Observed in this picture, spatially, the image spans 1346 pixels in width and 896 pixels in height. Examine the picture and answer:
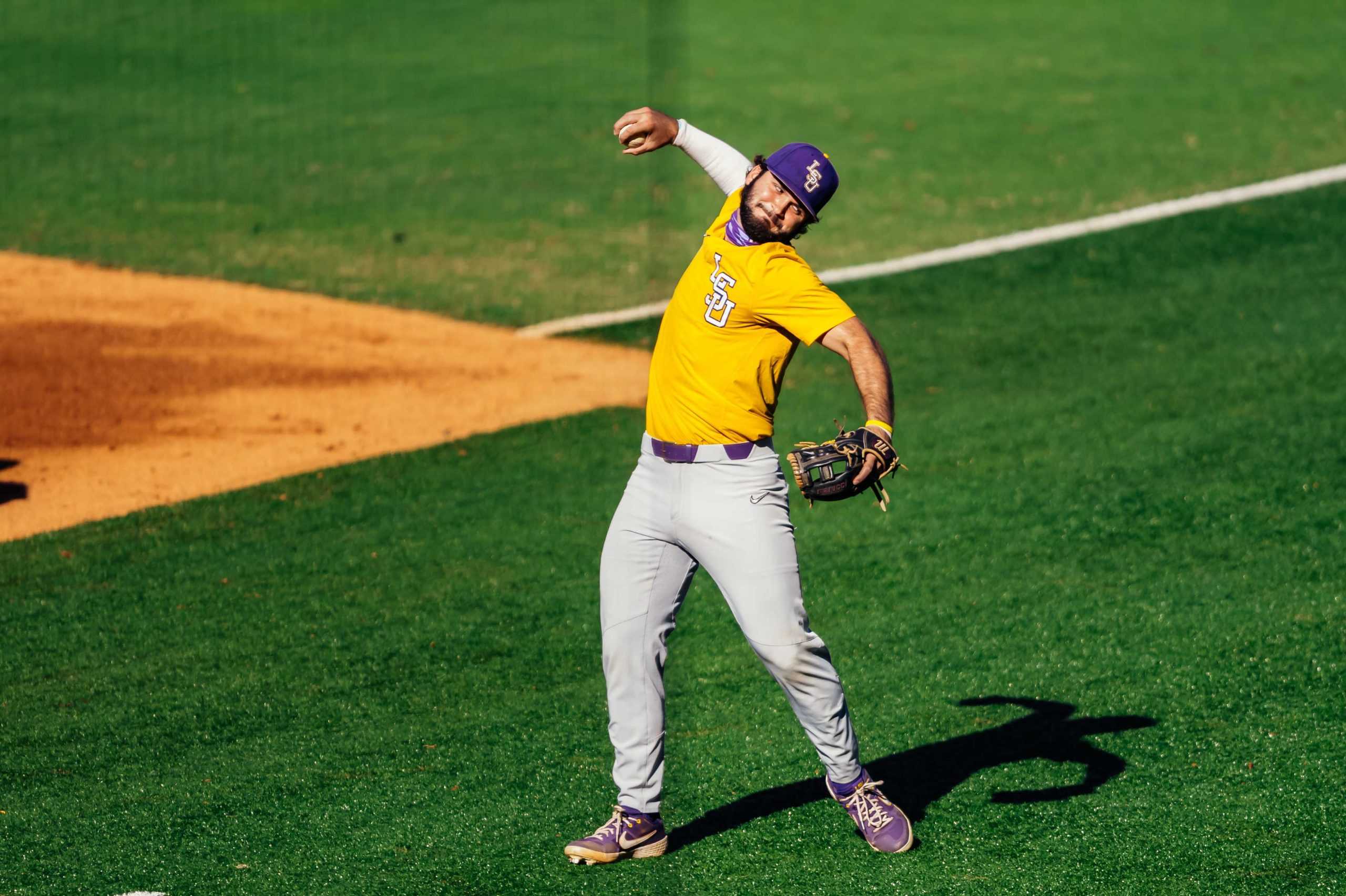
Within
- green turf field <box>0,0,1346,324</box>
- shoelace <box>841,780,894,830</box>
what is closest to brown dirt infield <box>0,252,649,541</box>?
green turf field <box>0,0,1346,324</box>

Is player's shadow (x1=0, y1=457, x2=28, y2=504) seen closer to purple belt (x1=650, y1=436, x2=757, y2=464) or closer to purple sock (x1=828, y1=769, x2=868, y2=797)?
purple belt (x1=650, y1=436, x2=757, y2=464)

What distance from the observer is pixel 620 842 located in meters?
5.07

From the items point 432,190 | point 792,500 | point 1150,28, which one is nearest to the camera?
point 792,500

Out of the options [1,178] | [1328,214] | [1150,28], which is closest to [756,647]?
[1328,214]

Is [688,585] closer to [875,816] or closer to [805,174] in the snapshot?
[875,816]

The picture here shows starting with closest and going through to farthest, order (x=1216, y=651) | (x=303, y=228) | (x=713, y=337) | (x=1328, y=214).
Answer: (x=713, y=337), (x=1216, y=651), (x=1328, y=214), (x=303, y=228)

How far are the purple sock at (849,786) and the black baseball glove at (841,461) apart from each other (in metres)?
1.02

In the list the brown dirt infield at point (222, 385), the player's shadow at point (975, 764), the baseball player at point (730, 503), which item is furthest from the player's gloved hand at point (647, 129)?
the brown dirt infield at point (222, 385)

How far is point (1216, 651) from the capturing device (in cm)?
657

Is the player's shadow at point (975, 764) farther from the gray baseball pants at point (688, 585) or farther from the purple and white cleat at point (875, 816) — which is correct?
the gray baseball pants at point (688, 585)

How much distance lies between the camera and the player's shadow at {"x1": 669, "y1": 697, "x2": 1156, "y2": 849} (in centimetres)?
546

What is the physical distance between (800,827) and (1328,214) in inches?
411

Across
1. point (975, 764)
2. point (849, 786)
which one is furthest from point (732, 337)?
point (975, 764)

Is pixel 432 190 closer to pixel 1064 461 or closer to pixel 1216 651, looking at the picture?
pixel 1064 461
